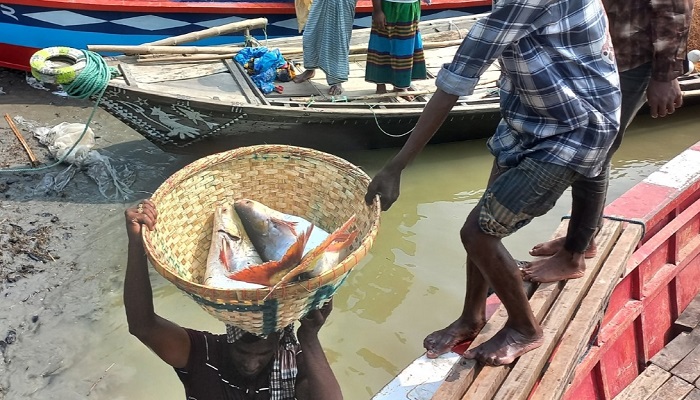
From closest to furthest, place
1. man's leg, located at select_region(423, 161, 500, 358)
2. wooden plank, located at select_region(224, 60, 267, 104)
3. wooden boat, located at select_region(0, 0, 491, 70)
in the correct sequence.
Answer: man's leg, located at select_region(423, 161, 500, 358)
wooden plank, located at select_region(224, 60, 267, 104)
wooden boat, located at select_region(0, 0, 491, 70)

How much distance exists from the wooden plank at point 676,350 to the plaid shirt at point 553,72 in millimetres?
1729

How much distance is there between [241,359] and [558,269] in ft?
4.34

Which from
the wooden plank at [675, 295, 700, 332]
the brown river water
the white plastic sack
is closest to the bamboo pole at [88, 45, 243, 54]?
the white plastic sack

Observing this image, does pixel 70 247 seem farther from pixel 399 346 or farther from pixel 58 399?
pixel 399 346

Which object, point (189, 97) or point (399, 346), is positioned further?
point (189, 97)

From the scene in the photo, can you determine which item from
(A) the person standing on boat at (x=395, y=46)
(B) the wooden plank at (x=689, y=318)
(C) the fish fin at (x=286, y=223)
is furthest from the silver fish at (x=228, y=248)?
(A) the person standing on boat at (x=395, y=46)

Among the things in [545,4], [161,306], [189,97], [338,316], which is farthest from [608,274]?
[189,97]

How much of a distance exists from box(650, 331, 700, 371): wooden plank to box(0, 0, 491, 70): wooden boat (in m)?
4.98

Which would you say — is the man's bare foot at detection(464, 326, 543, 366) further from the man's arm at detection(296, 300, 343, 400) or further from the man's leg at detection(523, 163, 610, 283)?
the man's arm at detection(296, 300, 343, 400)

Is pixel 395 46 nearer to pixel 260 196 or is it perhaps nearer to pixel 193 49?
pixel 193 49

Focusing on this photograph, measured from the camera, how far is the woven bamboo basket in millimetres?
2203

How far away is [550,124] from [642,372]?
190 cm

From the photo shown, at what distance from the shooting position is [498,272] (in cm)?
224

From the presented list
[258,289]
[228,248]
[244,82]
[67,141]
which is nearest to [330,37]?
[244,82]
